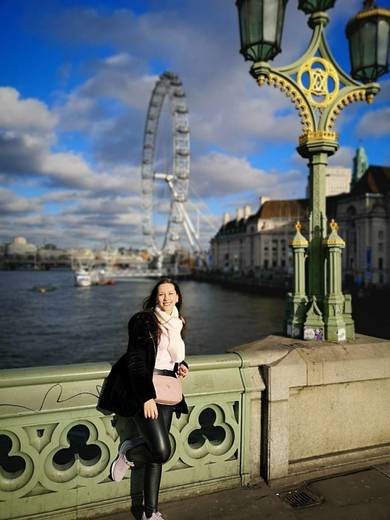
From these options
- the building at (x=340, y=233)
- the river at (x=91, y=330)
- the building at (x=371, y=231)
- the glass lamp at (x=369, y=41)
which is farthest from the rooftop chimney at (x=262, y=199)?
the glass lamp at (x=369, y=41)

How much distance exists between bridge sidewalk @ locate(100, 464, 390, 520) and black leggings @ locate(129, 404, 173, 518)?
0.26 metres

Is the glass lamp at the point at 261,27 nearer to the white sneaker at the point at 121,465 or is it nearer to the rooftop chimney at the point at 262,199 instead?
the white sneaker at the point at 121,465

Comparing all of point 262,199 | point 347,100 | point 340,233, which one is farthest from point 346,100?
point 262,199

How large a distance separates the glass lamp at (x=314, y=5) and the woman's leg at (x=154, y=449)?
15.1ft

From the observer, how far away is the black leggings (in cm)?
281

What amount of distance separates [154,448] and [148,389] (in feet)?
1.40

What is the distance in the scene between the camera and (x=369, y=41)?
4.71 meters

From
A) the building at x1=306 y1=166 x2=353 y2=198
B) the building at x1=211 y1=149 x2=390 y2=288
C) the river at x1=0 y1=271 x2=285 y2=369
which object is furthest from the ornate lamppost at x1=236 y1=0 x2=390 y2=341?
the building at x1=306 y1=166 x2=353 y2=198

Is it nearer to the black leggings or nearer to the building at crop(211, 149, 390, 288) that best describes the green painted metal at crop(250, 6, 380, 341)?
the black leggings

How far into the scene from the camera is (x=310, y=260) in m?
4.75

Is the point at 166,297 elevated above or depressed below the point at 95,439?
above

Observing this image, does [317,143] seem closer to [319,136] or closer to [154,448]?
[319,136]

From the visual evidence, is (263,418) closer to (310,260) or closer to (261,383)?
(261,383)

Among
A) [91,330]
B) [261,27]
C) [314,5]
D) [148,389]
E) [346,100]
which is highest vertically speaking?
[314,5]
